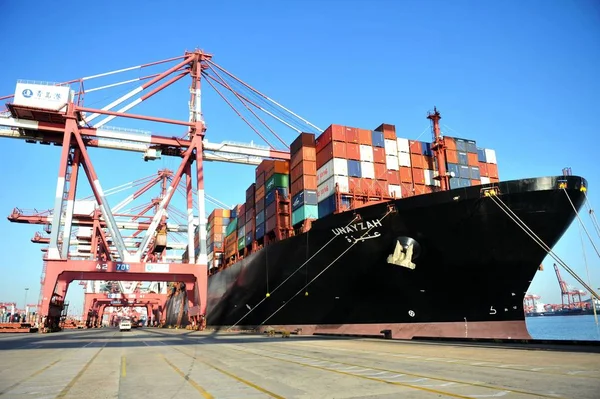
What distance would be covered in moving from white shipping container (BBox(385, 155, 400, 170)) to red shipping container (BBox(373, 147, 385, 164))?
0.92ft

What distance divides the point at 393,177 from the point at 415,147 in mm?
3117

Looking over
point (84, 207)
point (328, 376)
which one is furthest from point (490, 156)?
point (84, 207)

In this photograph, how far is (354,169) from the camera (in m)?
24.1

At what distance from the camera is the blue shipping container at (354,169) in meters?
24.0

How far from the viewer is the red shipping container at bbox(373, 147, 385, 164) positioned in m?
24.9

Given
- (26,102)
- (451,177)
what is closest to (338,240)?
(451,177)

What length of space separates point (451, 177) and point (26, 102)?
31.2m

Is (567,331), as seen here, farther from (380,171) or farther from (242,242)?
(380,171)

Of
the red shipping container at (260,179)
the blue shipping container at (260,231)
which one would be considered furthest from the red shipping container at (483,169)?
the red shipping container at (260,179)

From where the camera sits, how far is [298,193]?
85.3 ft

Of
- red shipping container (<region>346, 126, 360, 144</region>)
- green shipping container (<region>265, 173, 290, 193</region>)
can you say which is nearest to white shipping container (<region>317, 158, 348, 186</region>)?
red shipping container (<region>346, 126, 360, 144</region>)

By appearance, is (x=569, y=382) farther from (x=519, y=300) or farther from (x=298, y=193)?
(x=298, y=193)

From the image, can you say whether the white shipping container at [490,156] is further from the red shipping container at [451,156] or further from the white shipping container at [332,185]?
the white shipping container at [332,185]

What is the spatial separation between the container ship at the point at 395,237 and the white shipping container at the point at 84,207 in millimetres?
29100
